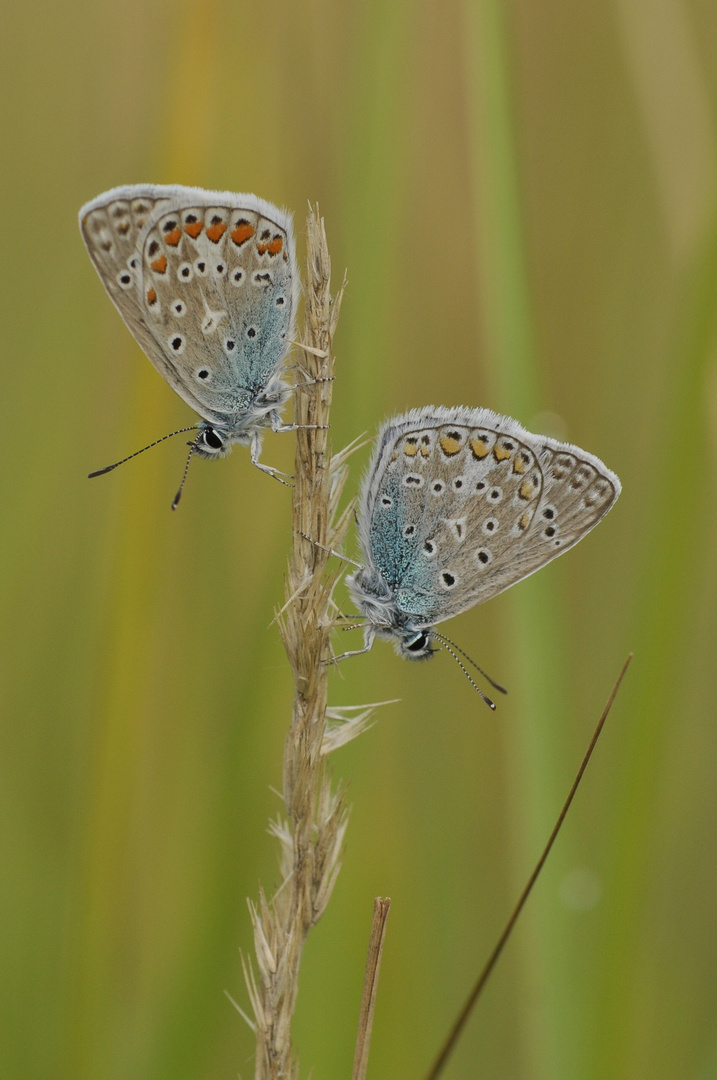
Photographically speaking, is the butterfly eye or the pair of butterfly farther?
the butterfly eye

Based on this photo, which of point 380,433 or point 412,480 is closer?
point 380,433

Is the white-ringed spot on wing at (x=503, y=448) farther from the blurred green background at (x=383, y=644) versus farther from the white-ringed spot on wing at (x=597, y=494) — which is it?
the white-ringed spot on wing at (x=597, y=494)

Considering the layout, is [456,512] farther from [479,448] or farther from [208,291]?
[208,291]

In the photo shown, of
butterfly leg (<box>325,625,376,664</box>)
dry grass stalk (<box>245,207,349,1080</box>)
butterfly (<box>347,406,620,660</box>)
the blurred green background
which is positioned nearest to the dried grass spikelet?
dry grass stalk (<box>245,207,349,1080</box>)

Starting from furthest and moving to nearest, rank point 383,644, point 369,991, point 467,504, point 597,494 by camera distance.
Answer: point 383,644 → point 467,504 → point 597,494 → point 369,991

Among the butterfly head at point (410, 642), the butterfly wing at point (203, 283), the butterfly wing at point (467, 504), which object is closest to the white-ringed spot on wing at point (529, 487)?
the butterfly wing at point (467, 504)

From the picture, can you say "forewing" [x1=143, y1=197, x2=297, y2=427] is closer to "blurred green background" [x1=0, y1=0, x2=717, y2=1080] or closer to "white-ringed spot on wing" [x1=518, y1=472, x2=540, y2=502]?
"blurred green background" [x1=0, y1=0, x2=717, y2=1080]

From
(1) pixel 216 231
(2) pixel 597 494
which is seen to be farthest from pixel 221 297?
(2) pixel 597 494
